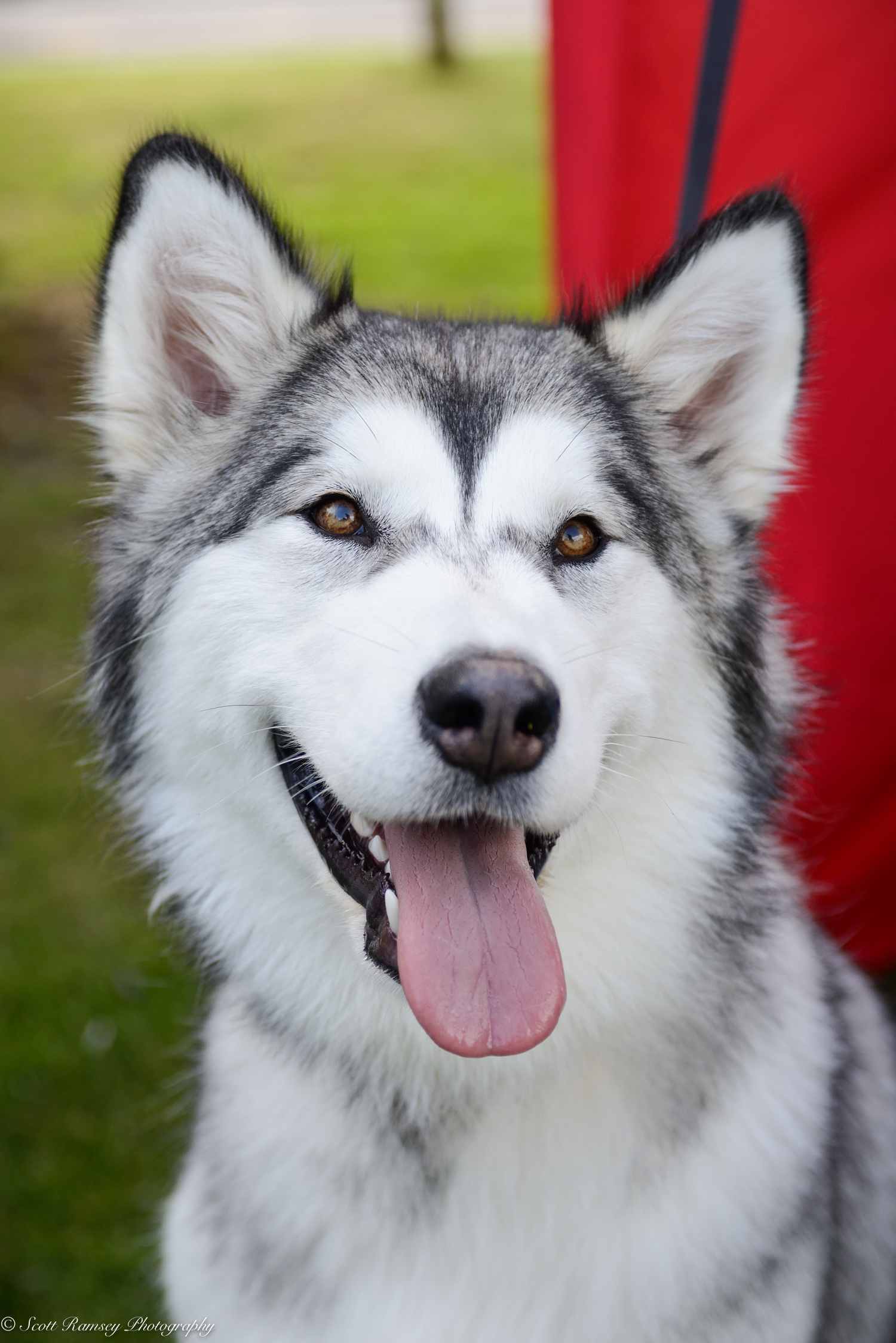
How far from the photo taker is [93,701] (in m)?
2.57

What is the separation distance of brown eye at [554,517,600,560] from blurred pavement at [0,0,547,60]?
16326 mm

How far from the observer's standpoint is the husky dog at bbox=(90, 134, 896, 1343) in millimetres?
2070

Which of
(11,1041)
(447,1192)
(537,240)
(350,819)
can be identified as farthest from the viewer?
(537,240)

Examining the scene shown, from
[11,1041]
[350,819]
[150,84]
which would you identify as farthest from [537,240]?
[350,819]

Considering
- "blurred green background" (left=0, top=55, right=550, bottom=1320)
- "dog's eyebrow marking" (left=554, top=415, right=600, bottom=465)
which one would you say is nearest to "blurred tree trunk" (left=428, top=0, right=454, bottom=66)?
"blurred green background" (left=0, top=55, right=550, bottom=1320)

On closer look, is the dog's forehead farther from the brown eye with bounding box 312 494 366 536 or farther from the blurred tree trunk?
the blurred tree trunk

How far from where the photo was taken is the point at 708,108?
114 inches

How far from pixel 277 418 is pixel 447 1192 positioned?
1635mm

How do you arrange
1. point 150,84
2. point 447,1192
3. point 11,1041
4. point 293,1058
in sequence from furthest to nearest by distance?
1. point 150,84
2. point 11,1041
3. point 293,1058
4. point 447,1192

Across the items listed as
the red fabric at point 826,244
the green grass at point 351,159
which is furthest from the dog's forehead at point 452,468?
the green grass at point 351,159

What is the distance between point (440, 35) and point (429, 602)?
53.7 ft

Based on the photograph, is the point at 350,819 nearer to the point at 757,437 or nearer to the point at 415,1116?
the point at 415,1116

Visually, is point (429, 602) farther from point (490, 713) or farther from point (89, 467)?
point (89, 467)

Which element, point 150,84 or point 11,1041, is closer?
point 11,1041
